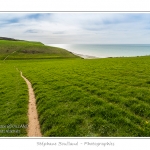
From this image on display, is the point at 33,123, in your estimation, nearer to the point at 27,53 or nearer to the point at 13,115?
the point at 13,115

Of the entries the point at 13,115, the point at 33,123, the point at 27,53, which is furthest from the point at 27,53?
the point at 33,123

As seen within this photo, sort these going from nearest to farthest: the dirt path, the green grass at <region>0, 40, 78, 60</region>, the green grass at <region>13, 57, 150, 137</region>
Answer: the green grass at <region>13, 57, 150, 137</region> → the dirt path → the green grass at <region>0, 40, 78, 60</region>

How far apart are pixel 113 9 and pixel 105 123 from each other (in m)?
7.63

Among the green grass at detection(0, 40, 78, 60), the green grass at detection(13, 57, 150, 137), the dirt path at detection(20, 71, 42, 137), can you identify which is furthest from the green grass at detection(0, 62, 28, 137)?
the green grass at detection(0, 40, 78, 60)

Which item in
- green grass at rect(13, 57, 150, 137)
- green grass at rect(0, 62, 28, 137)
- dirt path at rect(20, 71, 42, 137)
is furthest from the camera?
green grass at rect(0, 62, 28, 137)

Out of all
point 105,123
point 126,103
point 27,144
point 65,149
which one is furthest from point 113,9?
point 27,144

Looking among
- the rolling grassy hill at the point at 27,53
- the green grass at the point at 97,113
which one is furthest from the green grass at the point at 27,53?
the green grass at the point at 97,113

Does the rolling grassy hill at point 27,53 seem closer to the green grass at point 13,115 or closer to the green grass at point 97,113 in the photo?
the green grass at point 13,115

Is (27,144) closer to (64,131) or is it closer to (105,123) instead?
(64,131)

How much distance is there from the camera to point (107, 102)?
40.3 feet

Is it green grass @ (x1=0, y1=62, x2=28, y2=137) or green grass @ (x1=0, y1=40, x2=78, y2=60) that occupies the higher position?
green grass @ (x1=0, y1=40, x2=78, y2=60)

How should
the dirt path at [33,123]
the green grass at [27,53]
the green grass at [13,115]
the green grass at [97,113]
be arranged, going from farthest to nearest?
1. the green grass at [27,53]
2. the green grass at [13,115]
3. the dirt path at [33,123]
4. the green grass at [97,113]

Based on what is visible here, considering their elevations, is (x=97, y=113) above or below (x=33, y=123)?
above

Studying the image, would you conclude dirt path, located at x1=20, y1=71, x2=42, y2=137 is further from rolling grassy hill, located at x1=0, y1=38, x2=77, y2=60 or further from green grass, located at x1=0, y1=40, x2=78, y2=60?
rolling grassy hill, located at x1=0, y1=38, x2=77, y2=60
